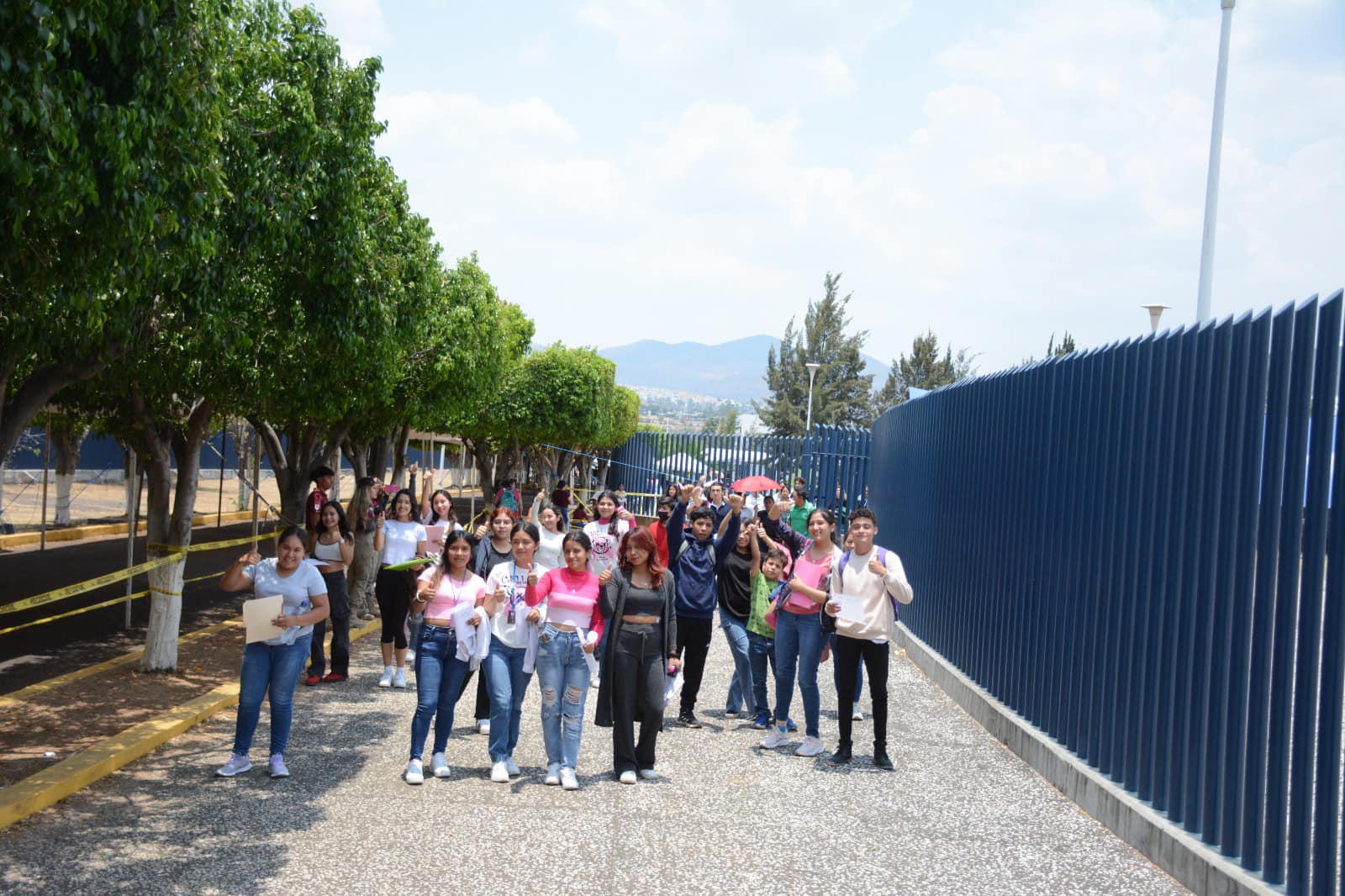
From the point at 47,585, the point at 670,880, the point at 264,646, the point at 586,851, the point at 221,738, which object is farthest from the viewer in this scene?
the point at 47,585

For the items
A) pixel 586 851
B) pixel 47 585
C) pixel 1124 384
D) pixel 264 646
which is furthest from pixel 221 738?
pixel 47 585

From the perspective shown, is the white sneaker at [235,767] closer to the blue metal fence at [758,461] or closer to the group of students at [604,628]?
the group of students at [604,628]

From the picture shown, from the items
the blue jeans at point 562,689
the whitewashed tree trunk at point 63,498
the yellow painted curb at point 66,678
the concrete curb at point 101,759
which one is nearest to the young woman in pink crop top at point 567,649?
the blue jeans at point 562,689

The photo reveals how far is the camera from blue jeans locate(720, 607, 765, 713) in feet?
30.5

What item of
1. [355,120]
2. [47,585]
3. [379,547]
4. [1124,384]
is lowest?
[47,585]

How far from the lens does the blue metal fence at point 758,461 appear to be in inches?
907

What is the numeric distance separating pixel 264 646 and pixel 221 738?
1530 millimetres

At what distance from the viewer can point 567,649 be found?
24.2 ft

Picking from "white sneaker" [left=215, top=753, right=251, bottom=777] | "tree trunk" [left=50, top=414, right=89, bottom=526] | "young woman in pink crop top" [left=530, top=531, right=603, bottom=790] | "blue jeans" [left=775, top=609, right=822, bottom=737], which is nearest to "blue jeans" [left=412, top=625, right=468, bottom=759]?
"young woman in pink crop top" [left=530, top=531, right=603, bottom=790]

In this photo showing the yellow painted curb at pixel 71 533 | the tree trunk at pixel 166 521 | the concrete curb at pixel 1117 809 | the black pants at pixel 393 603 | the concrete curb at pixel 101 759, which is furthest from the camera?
the yellow painted curb at pixel 71 533

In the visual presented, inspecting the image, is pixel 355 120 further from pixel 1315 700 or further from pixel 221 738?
pixel 1315 700

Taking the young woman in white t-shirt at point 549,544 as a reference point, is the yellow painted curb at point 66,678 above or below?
below

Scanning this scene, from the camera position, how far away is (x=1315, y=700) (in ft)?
16.1

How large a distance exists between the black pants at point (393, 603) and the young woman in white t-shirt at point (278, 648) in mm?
2841
